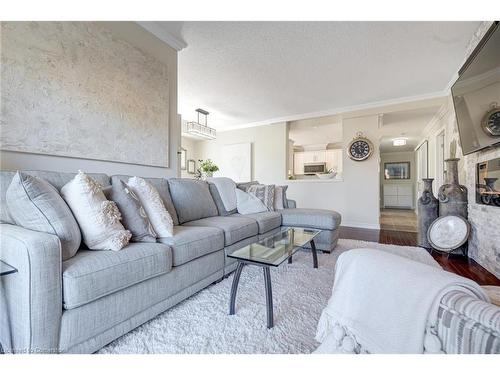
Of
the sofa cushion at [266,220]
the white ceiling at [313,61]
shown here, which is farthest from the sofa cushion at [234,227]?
the white ceiling at [313,61]

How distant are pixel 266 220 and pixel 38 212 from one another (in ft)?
6.42

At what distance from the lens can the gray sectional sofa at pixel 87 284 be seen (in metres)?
0.93

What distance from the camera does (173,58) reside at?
2760 millimetres

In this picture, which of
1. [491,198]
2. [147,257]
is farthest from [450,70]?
[147,257]

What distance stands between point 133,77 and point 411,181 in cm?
952

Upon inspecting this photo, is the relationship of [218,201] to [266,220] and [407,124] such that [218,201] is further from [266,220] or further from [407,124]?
[407,124]

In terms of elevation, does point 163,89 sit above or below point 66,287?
above

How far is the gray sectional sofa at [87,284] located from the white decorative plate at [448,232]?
266 centimetres

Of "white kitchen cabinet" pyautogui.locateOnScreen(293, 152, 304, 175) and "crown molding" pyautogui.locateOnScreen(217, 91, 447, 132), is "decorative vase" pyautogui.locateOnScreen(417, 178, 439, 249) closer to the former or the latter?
"crown molding" pyautogui.locateOnScreen(217, 91, 447, 132)

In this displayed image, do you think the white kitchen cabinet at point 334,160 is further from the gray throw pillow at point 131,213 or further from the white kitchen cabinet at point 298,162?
the gray throw pillow at point 131,213

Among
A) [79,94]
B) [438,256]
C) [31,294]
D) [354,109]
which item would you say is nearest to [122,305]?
[31,294]

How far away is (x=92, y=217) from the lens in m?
1.30

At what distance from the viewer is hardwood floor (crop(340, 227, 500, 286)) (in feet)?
7.16
